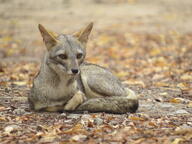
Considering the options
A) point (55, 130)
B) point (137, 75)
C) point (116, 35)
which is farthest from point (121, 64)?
point (55, 130)

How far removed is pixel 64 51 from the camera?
5750 millimetres

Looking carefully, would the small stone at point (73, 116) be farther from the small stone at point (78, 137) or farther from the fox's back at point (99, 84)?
the small stone at point (78, 137)

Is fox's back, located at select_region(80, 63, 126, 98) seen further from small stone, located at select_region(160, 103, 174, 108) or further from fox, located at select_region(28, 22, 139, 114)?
small stone, located at select_region(160, 103, 174, 108)

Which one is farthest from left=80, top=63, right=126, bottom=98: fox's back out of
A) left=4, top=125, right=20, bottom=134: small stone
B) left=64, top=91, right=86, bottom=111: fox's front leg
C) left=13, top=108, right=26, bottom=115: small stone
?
left=4, top=125, right=20, bottom=134: small stone

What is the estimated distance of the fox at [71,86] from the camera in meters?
5.80

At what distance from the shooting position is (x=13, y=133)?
16.8ft

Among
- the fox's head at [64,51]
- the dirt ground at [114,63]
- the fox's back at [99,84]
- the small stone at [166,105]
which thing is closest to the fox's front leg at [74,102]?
the dirt ground at [114,63]

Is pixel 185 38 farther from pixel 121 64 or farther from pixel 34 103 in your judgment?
pixel 34 103

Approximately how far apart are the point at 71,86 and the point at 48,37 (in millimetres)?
688

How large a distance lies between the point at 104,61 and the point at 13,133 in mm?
7731

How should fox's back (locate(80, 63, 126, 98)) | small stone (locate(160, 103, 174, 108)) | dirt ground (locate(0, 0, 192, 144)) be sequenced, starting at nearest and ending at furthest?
1. dirt ground (locate(0, 0, 192, 144))
2. fox's back (locate(80, 63, 126, 98))
3. small stone (locate(160, 103, 174, 108))

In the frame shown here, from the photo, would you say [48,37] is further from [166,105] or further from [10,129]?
[166,105]

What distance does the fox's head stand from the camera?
18.7 ft

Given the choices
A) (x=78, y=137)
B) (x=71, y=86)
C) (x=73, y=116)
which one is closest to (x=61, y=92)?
(x=71, y=86)
